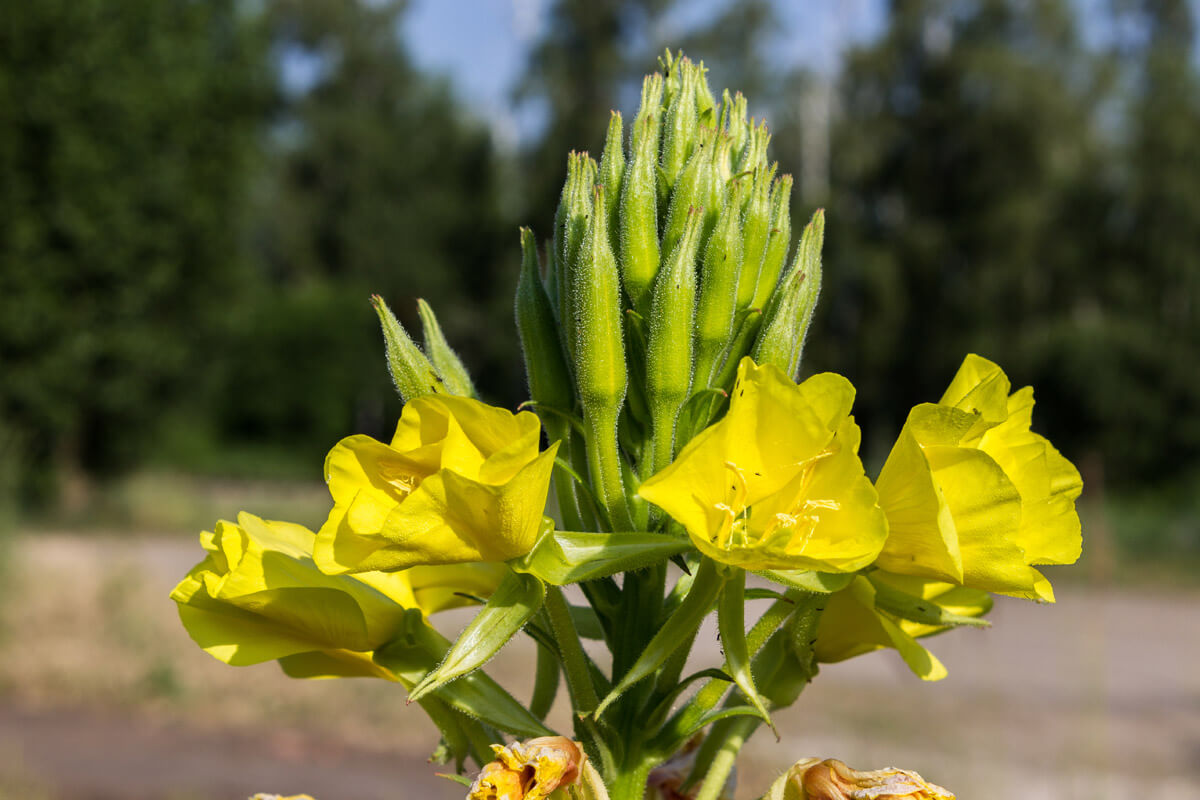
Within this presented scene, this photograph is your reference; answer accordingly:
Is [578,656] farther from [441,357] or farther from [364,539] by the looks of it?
[441,357]

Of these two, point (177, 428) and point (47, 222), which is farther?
point (177, 428)

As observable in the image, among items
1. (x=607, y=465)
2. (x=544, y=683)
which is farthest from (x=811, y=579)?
(x=544, y=683)

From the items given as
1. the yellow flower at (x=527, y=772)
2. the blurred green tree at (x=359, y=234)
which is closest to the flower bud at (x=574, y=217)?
the yellow flower at (x=527, y=772)

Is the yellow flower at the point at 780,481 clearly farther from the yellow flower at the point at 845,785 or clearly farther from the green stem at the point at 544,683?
the green stem at the point at 544,683

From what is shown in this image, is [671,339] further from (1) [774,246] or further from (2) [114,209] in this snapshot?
(2) [114,209]

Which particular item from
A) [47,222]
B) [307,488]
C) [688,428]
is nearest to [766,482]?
[688,428]

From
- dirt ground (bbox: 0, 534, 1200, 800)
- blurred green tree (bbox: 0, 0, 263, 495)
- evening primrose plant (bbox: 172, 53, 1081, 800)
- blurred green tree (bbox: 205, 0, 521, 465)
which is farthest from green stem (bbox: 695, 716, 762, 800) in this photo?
blurred green tree (bbox: 205, 0, 521, 465)
